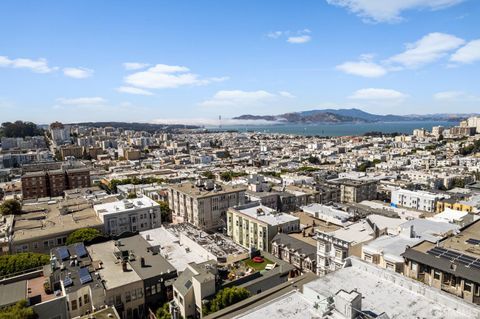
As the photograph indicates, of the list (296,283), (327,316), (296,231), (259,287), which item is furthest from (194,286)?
(296,231)

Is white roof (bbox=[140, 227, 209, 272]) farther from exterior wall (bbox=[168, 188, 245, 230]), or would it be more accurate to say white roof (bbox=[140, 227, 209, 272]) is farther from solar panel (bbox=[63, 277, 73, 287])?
exterior wall (bbox=[168, 188, 245, 230])

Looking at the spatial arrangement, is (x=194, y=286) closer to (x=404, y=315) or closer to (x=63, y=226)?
(x=404, y=315)

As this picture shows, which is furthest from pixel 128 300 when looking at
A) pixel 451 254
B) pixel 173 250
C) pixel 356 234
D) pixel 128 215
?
pixel 451 254

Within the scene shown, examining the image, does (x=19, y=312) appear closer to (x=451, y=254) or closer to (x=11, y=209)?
(x=451, y=254)

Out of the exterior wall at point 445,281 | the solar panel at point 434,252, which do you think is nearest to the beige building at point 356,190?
the solar panel at point 434,252

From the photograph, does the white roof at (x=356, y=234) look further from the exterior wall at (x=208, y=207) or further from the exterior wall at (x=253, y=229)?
the exterior wall at (x=208, y=207)

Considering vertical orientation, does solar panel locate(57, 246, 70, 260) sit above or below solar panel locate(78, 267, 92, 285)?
above

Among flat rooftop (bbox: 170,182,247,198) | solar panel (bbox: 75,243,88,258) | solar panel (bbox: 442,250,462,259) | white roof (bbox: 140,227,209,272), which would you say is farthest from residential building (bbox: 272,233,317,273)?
solar panel (bbox: 75,243,88,258)
